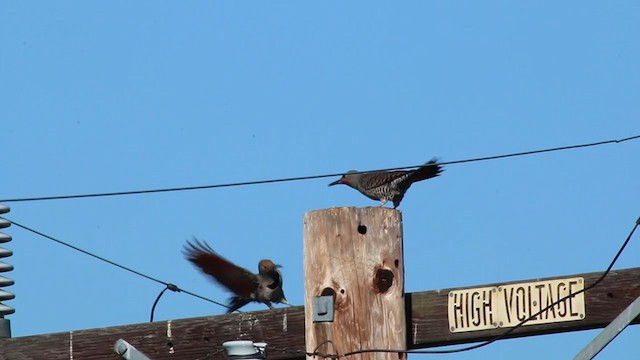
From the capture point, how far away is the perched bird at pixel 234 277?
25.8 feet

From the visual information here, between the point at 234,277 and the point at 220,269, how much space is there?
25 cm

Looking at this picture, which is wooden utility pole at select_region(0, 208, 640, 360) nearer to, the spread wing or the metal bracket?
the metal bracket

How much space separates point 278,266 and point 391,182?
1.03m

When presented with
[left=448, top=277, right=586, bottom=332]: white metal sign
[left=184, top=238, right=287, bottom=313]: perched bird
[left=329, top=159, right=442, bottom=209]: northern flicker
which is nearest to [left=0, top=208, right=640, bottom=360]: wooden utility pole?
[left=448, top=277, right=586, bottom=332]: white metal sign

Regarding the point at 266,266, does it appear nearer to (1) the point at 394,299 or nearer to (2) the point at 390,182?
(2) the point at 390,182

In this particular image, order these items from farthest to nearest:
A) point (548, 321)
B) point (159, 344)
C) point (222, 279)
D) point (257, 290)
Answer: point (257, 290)
point (222, 279)
point (159, 344)
point (548, 321)

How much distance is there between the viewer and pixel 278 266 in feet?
34.4

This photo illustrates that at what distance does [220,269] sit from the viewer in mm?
7965

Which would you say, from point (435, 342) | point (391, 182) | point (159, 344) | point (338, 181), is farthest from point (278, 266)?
point (435, 342)

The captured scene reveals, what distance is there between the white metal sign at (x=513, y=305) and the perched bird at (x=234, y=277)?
2.12 m

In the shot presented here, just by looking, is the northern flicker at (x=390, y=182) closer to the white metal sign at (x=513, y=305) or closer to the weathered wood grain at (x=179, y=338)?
the weathered wood grain at (x=179, y=338)

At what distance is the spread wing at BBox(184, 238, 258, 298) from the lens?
785 centimetres

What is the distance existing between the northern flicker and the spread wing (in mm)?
1772

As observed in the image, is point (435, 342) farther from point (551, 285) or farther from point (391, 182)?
point (391, 182)
